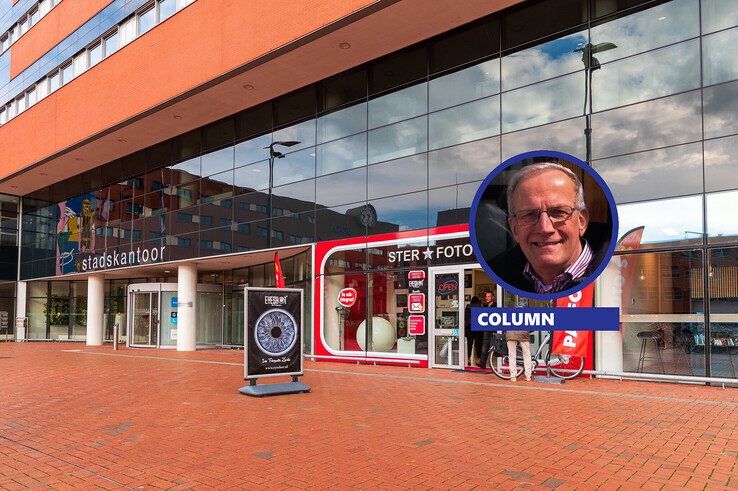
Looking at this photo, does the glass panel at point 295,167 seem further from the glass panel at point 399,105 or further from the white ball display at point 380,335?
the white ball display at point 380,335

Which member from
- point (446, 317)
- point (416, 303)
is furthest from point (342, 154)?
point (446, 317)

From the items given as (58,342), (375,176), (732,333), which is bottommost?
(58,342)

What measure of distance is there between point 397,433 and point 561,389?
4788mm

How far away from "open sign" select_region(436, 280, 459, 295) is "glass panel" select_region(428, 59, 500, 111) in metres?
4.38

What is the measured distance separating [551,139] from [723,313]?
4773 millimetres

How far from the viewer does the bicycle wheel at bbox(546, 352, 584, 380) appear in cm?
1218

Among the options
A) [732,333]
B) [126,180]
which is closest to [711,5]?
[732,333]

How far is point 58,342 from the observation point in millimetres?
31922

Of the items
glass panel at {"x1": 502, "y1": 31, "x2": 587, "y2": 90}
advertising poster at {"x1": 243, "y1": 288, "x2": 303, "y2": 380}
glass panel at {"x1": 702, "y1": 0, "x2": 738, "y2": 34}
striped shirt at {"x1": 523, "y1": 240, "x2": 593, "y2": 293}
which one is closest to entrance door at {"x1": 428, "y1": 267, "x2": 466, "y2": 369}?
striped shirt at {"x1": 523, "y1": 240, "x2": 593, "y2": 293}

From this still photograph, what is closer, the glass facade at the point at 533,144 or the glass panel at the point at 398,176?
the glass facade at the point at 533,144

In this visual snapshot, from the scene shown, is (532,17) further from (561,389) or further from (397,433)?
(397,433)

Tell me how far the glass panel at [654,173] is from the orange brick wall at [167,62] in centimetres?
639

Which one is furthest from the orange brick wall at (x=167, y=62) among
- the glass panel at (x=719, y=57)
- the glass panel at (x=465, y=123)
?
the glass panel at (x=719, y=57)

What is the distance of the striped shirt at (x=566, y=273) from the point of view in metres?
10.5
